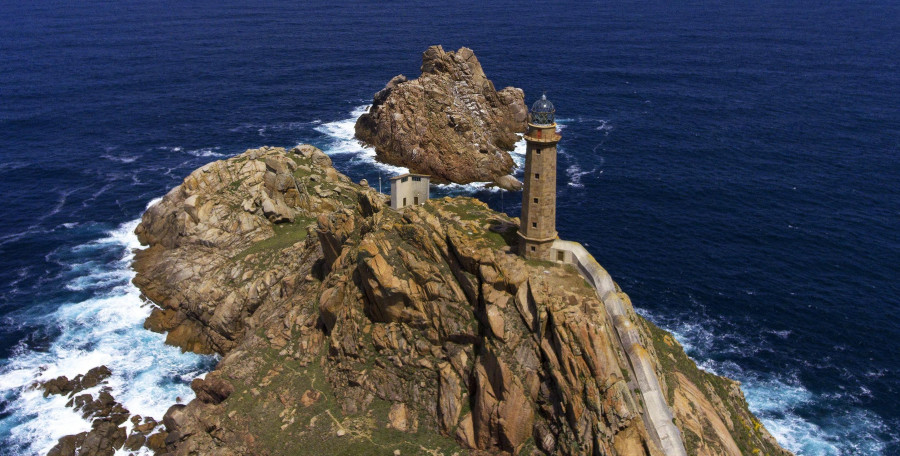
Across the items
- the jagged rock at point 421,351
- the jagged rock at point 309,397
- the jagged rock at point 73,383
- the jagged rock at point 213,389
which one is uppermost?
the jagged rock at point 421,351

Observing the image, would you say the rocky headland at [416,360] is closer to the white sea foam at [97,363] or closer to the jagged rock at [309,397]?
the jagged rock at [309,397]

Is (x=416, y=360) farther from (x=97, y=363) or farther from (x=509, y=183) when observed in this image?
(x=509, y=183)

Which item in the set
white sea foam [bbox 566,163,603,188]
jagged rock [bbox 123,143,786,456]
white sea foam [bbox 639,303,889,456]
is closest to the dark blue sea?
white sea foam [bbox 639,303,889,456]

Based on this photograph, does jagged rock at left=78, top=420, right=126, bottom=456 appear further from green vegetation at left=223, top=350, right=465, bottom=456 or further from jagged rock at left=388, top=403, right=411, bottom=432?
jagged rock at left=388, top=403, right=411, bottom=432

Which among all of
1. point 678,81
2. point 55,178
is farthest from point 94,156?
point 678,81

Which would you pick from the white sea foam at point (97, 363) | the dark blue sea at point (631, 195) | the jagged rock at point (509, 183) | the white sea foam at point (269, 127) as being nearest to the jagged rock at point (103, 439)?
the white sea foam at point (97, 363)
